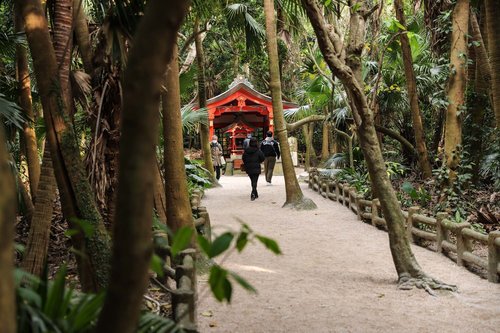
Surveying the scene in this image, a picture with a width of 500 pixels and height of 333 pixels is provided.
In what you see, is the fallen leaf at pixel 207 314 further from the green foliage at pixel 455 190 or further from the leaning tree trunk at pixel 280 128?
the leaning tree trunk at pixel 280 128

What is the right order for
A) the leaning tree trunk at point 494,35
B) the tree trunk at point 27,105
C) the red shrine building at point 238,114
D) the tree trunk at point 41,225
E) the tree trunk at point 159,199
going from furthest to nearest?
the red shrine building at point 238,114
the tree trunk at point 27,105
the leaning tree trunk at point 494,35
the tree trunk at point 159,199
the tree trunk at point 41,225

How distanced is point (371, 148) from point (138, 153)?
5140 mm

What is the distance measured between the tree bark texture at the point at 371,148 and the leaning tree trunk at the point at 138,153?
4851 millimetres

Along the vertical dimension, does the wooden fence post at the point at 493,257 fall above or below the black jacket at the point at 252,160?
below

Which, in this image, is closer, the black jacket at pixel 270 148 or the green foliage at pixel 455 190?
the green foliage at pixel 455 190

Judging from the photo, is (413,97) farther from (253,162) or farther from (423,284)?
(423,284)

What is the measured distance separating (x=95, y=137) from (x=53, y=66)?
2790mm

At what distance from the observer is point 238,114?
30.2m

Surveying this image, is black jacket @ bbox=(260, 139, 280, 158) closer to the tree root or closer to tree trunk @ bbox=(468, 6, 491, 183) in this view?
tree trunk @ bbox=(468, 6, 491, 183)

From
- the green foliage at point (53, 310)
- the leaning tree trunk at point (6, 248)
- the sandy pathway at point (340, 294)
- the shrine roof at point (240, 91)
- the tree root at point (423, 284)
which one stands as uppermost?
the shrine roof at point (240, 91)

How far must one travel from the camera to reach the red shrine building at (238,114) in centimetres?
2681

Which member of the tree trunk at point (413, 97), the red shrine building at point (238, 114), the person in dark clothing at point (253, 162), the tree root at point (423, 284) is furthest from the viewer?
the red shrine building at point (238, 114)

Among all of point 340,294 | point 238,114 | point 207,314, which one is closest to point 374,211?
point 340,294

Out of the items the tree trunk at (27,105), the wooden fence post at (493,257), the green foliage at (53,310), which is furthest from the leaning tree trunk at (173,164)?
the green foliage at (53,310)
